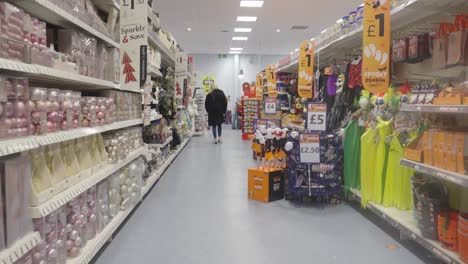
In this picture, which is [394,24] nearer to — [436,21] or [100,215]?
[436,21]

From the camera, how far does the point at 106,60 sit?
3.33 m

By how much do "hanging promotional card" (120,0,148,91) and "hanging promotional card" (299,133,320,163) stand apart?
2002mm

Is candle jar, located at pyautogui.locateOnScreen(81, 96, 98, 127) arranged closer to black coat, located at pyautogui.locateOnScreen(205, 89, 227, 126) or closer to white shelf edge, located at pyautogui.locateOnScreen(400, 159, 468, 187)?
white shelf edge, located at pyautogui.locateOnScreen(400, 159, 468, 187)

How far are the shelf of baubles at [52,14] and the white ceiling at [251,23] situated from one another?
7.94 metres

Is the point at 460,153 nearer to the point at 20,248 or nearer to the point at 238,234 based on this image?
the point at 238,234

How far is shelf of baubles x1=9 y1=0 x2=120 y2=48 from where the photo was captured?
6.85 ft

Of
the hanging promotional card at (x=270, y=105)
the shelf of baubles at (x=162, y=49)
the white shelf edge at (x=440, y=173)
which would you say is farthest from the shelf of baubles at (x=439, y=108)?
the hanging promotional card at (x=270, y=105)

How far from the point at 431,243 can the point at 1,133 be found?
2840 mm

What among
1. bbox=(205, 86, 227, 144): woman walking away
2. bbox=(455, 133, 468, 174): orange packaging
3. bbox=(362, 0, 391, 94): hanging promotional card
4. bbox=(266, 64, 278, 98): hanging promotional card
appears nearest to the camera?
bbox=(455, 133, 468, 174): orange packaging

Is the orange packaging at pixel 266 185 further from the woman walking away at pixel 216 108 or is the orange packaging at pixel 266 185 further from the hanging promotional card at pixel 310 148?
the woman walking away at pixel 216 108

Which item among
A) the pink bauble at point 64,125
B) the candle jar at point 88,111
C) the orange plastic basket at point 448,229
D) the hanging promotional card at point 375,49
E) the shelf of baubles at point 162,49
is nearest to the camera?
the pink bauble at point 64,125

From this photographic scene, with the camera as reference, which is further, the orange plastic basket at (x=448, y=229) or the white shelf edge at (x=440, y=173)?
the orange plastic basket at (x=448, y=229)

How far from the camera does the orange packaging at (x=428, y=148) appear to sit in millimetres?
2855

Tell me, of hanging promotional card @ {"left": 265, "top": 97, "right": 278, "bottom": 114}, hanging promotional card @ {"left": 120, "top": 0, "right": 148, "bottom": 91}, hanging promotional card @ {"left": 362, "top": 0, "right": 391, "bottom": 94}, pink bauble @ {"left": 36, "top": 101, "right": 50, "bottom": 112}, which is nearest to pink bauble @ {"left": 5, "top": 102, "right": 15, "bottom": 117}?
pink bauble @ {"left": 36, "top": 101, "right": 50, "bottom": 112}
